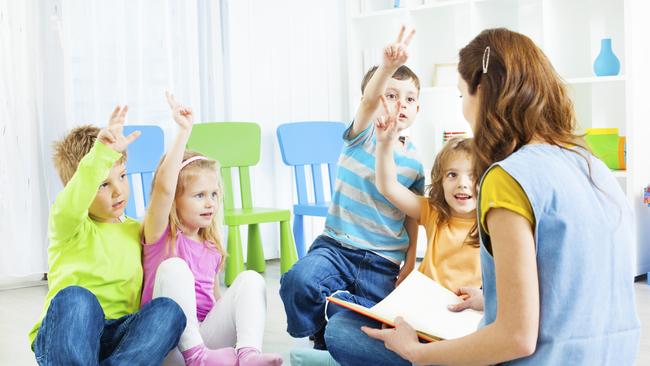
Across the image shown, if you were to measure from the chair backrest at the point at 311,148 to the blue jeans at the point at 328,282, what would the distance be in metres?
1.80

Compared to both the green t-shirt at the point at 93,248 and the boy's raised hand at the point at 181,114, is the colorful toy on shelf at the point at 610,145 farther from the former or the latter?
the green t-shirt at the point at 93,248

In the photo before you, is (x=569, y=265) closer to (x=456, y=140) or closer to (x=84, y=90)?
(x=456, y=140)

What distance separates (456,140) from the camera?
1998 millimetres

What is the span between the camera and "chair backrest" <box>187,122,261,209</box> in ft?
11.9

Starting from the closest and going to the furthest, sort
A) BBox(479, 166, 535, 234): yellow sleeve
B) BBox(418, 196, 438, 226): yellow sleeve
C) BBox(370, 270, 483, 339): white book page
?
BBox(479, 166, 535, 234): yellow sleeve → BBox(370, 270, 483, 339): white book page → BBox(418, 196, 438, 226): yellow sleeve

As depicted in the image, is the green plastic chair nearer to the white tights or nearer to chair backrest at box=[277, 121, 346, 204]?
chair backrest at box=[277, 121, 346, 204]

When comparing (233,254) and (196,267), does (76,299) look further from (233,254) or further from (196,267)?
(233,254)

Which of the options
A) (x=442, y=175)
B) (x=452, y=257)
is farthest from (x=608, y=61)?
(x=452, y=257)

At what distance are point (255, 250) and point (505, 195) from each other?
2.87m

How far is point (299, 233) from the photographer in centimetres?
380

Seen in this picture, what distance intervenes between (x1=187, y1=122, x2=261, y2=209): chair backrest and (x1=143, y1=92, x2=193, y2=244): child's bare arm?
1622 mm

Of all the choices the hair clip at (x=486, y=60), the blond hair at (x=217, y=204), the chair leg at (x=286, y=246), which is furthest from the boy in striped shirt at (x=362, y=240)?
the chair leg at (x=286, y=246)

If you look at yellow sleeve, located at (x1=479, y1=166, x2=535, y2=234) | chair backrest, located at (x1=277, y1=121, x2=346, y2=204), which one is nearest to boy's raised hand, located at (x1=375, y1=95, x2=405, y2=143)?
yellow sleeve, located at (x1=479, y1=166, x2=535, y2=234)

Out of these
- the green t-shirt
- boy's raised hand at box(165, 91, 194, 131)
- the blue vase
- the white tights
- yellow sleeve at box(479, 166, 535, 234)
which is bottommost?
the white tights
